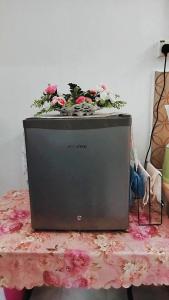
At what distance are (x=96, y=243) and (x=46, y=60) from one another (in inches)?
38.0

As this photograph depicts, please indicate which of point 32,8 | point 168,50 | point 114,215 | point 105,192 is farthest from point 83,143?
point 32,8

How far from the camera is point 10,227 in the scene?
93 cm

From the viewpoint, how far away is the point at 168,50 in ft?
3.85

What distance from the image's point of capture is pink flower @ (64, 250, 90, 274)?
772 millimetres

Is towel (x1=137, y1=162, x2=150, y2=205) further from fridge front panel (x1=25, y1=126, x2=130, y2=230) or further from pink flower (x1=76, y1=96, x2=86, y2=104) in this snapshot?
pink flower (x1=76, y1=96, x2=86, y2=104)

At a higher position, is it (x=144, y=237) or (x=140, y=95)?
(x=140, y=95)

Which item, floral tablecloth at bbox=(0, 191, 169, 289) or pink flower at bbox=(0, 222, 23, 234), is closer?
floral tablecloth at bbox=(0, 191, 169, 289)

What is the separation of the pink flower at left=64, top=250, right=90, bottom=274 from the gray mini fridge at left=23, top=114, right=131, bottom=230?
0.11m

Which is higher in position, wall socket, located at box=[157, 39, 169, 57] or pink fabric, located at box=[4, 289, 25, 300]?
wall socket, located at box=[157, 39, 169, 57]

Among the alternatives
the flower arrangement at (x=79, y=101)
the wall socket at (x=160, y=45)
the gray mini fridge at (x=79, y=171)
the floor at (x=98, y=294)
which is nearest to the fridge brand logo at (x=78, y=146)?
the gray mini fridge at (x=79, y=171)

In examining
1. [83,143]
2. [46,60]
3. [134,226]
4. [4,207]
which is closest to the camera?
[83,143]

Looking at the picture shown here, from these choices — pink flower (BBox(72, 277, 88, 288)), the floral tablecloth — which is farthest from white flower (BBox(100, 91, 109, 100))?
pink flower (BBox(72, 277, 88, 288))

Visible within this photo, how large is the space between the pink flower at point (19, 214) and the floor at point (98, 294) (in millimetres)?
593

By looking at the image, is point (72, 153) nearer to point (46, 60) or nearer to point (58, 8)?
point (46, 60)
